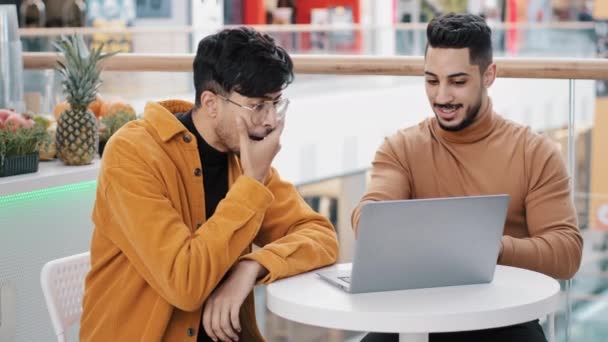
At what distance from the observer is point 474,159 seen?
281 centimetres

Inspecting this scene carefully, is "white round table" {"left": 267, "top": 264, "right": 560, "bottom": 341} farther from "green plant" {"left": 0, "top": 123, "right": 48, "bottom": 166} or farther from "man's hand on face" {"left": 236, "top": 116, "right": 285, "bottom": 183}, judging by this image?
"green plant" {"left": 0, "top": 123, "right": 48, "bottom": 166}

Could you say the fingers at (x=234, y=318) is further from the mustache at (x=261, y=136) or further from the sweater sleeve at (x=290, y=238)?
the mustache at (x=261, y=136)

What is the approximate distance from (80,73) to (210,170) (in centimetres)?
121

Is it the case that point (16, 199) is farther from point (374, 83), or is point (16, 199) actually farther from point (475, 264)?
point (374, 83)

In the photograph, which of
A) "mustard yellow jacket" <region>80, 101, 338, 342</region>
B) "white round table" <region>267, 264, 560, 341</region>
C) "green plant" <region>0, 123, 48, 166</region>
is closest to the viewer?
"white round table" <region>267, 264, 560, 341</region>

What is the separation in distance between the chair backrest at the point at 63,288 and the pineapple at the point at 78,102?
877 millimetres

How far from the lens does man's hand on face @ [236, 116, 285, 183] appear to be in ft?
7.53

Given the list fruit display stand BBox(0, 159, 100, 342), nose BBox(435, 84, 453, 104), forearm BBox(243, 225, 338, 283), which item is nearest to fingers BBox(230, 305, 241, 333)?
forearm BBox(243, 225, 338, 283)

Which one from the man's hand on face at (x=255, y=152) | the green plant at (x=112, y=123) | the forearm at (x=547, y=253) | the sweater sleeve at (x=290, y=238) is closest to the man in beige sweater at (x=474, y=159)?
the forearm at (x=547, y=253)

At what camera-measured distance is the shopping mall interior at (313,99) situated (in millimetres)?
3480

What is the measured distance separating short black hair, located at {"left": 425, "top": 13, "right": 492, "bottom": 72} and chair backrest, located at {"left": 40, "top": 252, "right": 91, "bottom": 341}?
1065 mm

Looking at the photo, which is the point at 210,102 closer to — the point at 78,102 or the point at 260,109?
the point at 260,109

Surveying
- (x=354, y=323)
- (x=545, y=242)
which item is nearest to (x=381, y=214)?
(x=354, y=323)

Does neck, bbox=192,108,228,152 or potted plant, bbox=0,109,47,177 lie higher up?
neck, bbox=192,108,228,152
